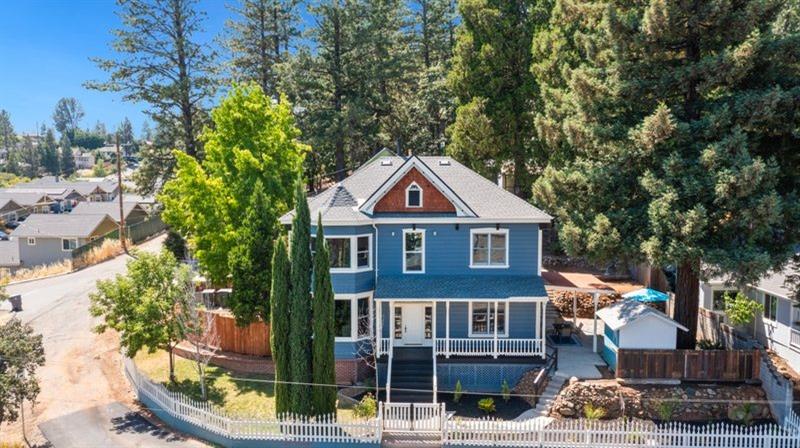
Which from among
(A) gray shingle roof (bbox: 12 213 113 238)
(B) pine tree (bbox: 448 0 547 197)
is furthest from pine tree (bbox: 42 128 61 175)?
(B) pine tree (bbox: 448 0 547 197)

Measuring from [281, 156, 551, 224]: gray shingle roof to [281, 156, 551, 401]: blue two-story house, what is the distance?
0.07 meters

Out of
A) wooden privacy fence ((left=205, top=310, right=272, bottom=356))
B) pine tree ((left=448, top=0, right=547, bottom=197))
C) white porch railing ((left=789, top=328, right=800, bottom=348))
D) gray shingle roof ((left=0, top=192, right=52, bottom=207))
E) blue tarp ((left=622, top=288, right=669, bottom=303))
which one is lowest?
wooden privacy fence ((left=205, top=310, right=272, bottom=356))

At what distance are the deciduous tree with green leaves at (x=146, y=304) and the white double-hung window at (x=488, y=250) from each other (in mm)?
11216

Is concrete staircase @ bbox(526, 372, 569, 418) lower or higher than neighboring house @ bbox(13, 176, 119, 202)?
lower

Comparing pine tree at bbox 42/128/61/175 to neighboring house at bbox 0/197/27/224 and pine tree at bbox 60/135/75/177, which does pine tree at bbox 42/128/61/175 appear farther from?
neighboring house at bbox 0/197/27/224

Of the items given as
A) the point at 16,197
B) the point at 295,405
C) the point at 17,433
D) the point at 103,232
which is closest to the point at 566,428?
the point at 295,405

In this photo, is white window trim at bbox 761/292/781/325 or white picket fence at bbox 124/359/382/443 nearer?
white picket fence at bbox 124/359/382/443

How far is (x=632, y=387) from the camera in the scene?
1897cm

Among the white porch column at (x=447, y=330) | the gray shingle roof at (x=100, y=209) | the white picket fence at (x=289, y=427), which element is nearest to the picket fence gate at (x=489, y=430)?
the white picket fence at (x=289, y=427)

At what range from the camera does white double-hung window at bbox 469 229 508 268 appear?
74.2 feet

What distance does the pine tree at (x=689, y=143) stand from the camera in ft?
58.2

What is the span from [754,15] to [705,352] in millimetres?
11272

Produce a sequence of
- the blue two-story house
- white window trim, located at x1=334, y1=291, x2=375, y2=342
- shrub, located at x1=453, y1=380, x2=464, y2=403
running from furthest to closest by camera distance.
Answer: white window trim, located at x1=334, y1=291, x2=375, y2=342 → the blue two-story house → shrub, located at x1=453, y1=380, x2=464, y2=403

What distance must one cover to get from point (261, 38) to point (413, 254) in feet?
97.0
